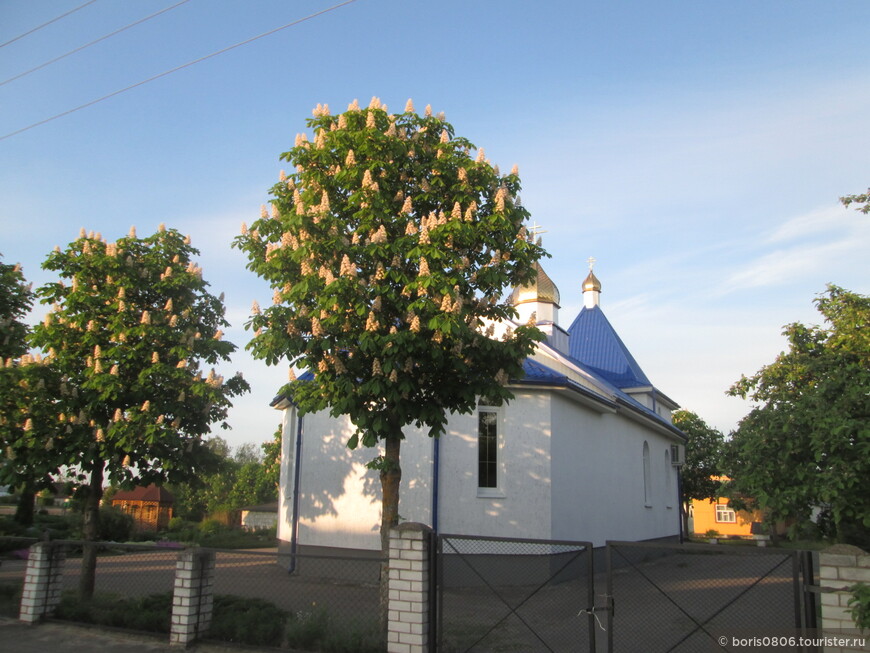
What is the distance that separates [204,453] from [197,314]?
236cm

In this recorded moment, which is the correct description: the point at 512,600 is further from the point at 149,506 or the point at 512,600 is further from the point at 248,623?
the point at 149,506

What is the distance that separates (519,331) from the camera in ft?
27.4

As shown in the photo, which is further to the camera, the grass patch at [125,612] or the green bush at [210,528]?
the green bush at [210,528]

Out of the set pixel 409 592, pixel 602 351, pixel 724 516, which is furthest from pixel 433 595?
pixel 724 516

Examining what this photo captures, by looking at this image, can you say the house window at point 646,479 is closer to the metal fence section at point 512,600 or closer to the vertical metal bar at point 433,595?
the metal fence section at point 512,600

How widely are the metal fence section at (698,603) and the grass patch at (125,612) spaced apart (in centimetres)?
562

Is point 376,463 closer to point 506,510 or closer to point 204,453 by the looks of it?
point 204,453

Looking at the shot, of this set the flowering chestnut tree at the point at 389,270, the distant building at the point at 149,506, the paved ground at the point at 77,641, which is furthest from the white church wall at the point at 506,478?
the distant building at the point at 149,506

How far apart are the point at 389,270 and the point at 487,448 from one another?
26.2 feet

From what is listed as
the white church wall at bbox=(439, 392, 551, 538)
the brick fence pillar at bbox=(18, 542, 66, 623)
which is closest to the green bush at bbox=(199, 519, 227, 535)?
the white church wall at bbox=(439, 392, 551, 538)

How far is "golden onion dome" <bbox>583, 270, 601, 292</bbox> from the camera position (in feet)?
103

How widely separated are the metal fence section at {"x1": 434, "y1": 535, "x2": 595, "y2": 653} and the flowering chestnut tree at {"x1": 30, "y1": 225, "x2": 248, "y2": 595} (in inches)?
181

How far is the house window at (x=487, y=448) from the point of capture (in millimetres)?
14711

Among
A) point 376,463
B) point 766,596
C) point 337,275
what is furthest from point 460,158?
point 766,596
